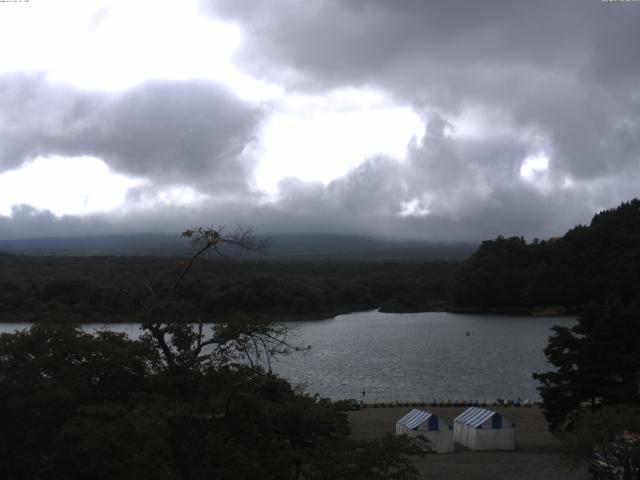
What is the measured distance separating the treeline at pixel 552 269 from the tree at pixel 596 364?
2191 inches

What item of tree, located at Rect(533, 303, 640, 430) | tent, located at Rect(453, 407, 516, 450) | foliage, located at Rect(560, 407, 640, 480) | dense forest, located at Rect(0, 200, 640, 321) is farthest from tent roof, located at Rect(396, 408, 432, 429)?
dense forest, located at Rect(0, 200, 640, 321)

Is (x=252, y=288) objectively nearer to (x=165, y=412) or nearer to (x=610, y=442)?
(x=610, y=442)

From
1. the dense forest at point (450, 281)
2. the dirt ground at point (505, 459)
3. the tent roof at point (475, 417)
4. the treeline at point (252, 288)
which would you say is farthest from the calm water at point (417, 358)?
the tent roof at point (475, 417)

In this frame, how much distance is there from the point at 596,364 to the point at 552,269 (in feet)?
199

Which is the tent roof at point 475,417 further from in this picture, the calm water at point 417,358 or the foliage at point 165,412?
the foliage at point 165,412

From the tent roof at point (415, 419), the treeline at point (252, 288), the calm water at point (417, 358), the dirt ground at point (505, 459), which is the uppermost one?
the treeline at point (252, 288)

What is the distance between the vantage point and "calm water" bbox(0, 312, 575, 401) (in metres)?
33.1

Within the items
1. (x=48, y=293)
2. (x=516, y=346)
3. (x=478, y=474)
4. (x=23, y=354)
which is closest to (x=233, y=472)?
(x=23, y=354)

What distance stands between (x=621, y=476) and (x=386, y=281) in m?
73.9

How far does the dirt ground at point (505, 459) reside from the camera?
16812 millimetres

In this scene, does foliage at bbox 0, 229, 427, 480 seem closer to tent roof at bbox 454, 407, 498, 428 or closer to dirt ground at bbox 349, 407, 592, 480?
dirt ground at bbox 349, 407, 592, 480

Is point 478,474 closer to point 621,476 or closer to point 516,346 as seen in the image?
point 621,476

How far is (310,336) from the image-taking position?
172 feet

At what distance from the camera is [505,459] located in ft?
61.8
